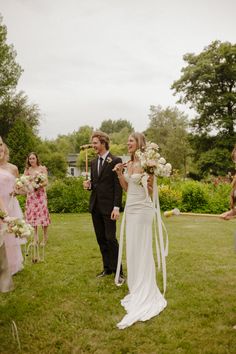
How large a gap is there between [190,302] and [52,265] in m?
3.18

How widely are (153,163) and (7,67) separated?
132 feet

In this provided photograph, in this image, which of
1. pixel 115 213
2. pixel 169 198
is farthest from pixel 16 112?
pixel 115 213

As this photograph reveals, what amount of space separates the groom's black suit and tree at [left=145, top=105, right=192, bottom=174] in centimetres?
4086

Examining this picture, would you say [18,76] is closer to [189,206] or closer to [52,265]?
[189,206]

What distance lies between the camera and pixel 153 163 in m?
4.92

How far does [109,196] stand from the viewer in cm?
631

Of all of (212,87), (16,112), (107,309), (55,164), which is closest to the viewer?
(107,309)

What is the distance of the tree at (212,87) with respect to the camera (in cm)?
3375

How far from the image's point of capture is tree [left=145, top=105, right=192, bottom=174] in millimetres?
46906

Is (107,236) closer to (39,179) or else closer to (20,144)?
(39,179)

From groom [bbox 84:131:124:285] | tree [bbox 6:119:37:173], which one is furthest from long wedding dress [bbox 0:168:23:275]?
tree [bbox 6:119:37:173]

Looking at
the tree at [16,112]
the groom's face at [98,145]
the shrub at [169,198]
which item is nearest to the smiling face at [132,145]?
the groom's face at [98,145]

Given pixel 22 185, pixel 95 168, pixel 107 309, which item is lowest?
pixel 107 309

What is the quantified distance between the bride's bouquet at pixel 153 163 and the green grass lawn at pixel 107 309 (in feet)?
2.70
